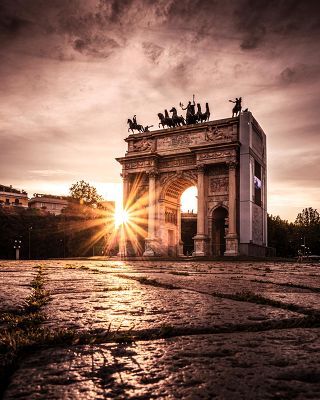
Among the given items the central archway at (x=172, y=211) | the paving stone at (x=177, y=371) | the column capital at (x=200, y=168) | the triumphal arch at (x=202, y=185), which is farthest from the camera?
the central archway at (x=172, y=211)

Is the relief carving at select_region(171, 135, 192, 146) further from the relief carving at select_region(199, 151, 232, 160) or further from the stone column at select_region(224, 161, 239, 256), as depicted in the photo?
the stone column at select_region(224, 161, 239, 256)

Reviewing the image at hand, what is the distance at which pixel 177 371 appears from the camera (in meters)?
1.12

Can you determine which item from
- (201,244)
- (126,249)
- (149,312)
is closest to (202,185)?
(201,244)

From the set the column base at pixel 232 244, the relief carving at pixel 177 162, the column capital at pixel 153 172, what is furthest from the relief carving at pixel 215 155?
the column base at pixel 232 244

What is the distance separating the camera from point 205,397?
0.94 metres

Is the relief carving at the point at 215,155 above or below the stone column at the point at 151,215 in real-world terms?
above

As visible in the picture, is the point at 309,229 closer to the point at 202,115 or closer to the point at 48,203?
the point at 202,115

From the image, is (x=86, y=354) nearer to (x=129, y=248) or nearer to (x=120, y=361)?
(x=120, y=361)

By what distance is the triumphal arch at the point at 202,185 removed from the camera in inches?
1176

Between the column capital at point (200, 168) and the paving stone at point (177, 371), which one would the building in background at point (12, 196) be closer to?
the column capital at point (200, 168)

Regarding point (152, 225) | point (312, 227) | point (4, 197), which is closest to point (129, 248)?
point (152, 225)

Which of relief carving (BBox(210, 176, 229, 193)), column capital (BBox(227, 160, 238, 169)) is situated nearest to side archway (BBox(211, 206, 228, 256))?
relief carving (BBox(210, 176, 229, 193))

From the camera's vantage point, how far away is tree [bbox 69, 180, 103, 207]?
5906 centimetres

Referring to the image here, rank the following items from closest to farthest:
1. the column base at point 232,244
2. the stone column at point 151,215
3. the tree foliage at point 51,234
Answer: the column base at point 232,244 < the stone column at point 151,215 < the tree foliage at point 51,234
